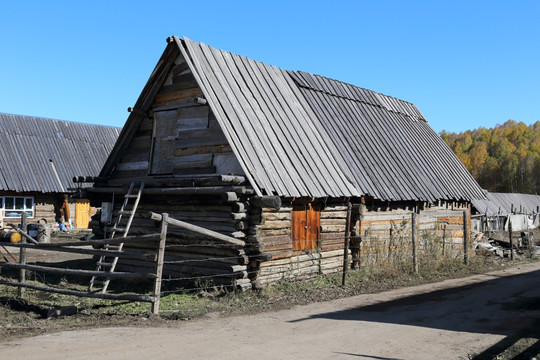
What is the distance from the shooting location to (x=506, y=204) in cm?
4541

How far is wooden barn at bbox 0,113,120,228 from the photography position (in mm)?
28156

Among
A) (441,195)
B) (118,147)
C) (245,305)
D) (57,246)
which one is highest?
(118,147)

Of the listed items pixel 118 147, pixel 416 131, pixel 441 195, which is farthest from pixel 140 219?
pixel 416 131

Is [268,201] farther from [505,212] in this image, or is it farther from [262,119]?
[505,212]

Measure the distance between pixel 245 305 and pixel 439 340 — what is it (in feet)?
14.4

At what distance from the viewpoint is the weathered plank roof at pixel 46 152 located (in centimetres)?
2847

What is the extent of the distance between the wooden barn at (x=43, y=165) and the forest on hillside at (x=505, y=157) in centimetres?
7240

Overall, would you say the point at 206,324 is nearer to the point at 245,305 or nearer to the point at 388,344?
the point at 245,305

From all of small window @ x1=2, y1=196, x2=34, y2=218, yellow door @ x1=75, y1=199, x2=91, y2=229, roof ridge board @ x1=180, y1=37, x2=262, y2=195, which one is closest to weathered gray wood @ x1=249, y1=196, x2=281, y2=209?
roof ridge board @ x1=180, y1=37, x2=262, y2=195

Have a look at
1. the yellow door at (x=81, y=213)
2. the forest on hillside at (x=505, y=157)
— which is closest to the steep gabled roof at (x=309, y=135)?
the yellow door at (x=81, y=213)

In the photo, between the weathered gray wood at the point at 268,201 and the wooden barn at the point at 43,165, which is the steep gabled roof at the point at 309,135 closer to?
the weathered gray wood at the point at 268,201

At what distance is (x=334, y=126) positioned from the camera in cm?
1781

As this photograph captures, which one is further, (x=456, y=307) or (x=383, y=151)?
(x=383, y=151)

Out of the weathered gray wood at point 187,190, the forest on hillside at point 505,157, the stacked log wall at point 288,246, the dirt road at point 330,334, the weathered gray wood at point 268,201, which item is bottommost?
the dirt road at point 330,334
